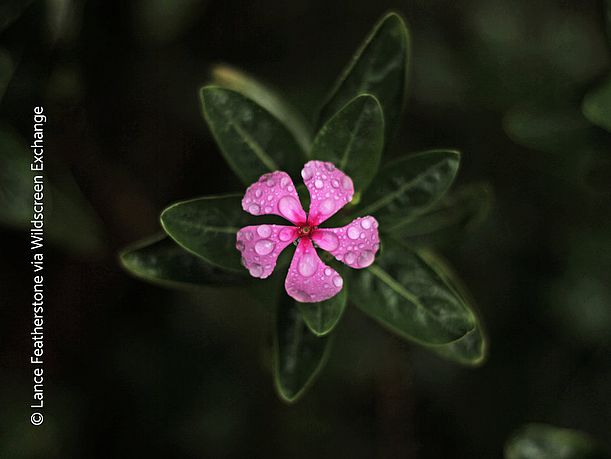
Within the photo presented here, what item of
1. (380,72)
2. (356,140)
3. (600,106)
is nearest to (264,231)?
(356,140)

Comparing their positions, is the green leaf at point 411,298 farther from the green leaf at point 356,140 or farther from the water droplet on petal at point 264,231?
the water droplet on petal at point 264,231

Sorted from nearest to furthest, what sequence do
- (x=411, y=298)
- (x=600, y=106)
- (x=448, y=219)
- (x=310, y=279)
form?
1. (x=310, y=279)
2. (x=411, y=298)
3. (x=600, y=106)
4. (x=448, y=219)

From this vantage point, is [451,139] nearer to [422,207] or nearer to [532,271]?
[532,271]

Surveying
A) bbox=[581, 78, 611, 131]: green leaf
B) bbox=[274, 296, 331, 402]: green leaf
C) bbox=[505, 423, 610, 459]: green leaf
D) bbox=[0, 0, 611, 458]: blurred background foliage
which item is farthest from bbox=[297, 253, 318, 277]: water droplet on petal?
bbox=[0, 0, 611, 458]: blurred background foliage

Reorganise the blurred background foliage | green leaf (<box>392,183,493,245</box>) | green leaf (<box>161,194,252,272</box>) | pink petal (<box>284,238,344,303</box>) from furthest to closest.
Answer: the blurred background foliage < green leaf (<box>392,183,493,245</box>) < green leaf (<box>161,194,252,272</box>) < pink petal (<box>284,238,344,303</box>)

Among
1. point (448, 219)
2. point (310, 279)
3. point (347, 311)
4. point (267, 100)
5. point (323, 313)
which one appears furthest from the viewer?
point (347, 311)

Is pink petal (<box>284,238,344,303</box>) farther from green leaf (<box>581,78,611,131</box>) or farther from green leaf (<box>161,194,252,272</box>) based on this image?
green leaf (<box>581,78,611,131</box>)

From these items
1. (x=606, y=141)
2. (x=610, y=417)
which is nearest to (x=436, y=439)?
(x=610, y=417)

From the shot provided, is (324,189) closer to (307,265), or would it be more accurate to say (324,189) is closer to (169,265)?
(307,265)
